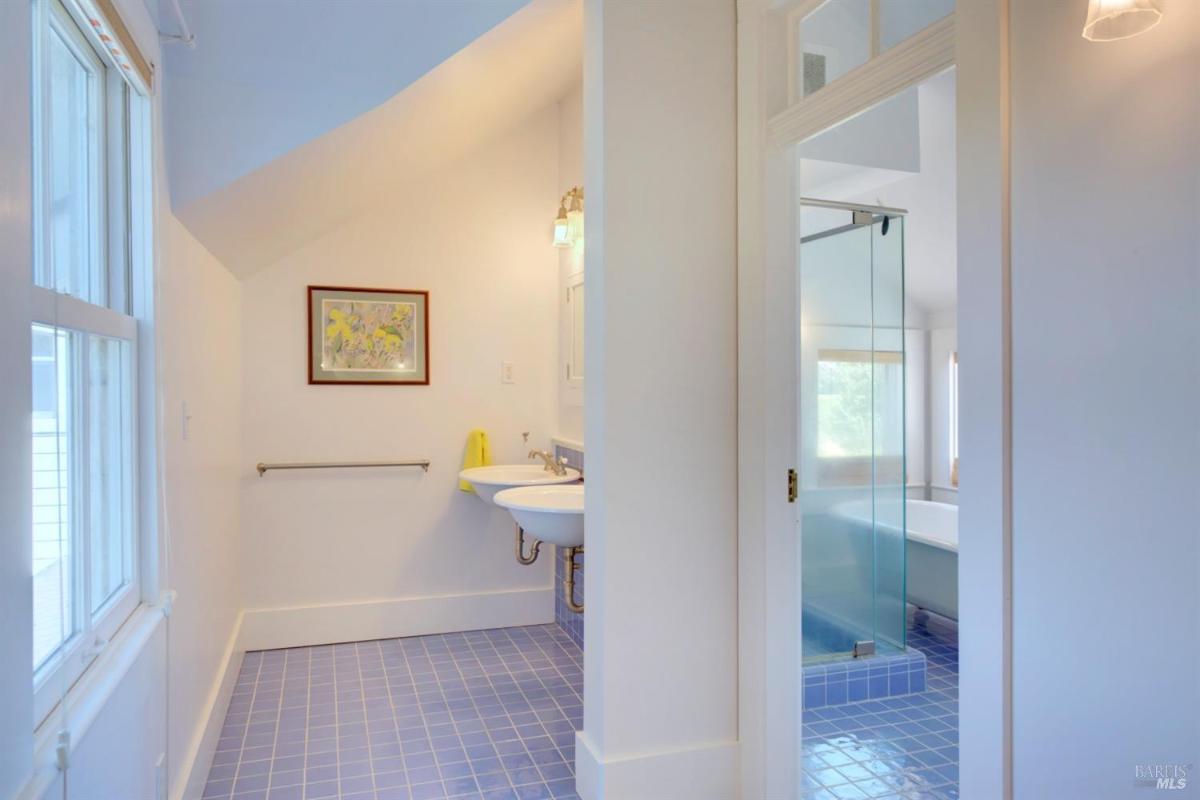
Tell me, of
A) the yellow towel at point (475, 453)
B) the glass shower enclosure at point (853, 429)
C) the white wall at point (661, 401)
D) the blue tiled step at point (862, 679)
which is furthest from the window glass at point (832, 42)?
the yellow towel at point (475, 453)

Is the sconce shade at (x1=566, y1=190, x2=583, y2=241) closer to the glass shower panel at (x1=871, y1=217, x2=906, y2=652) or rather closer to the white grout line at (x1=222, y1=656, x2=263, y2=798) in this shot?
the glass shower panel at (x1=871, y1=217, x2=906, y2=652)

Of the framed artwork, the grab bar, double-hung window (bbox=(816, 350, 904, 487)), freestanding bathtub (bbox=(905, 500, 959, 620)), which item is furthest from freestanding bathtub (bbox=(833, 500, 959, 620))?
the framed artwork

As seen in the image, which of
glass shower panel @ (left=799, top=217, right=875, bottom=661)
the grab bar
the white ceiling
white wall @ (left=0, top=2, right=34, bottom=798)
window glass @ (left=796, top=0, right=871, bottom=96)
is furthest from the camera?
the grab bar

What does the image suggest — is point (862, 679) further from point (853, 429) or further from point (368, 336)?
point (368, 336)

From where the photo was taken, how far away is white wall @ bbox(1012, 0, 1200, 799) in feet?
3.32

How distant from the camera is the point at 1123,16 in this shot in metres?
1.04

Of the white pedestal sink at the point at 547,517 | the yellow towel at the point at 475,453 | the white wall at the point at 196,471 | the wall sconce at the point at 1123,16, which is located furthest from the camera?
the yellow towel at the point at 475,453

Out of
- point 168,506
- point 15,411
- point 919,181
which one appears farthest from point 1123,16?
point 919,181

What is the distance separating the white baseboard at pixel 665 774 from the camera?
6.56ft

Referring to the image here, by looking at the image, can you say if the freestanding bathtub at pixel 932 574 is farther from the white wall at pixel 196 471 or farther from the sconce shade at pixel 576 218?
the white wall at pixel 196 471

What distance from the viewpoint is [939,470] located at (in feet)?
15.6

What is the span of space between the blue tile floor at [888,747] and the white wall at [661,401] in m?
0.43

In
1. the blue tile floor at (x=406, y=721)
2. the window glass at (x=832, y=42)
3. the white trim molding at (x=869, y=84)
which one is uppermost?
the window glass at (x=832, y=42)

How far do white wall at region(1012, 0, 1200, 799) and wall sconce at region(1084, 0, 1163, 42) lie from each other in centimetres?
2
